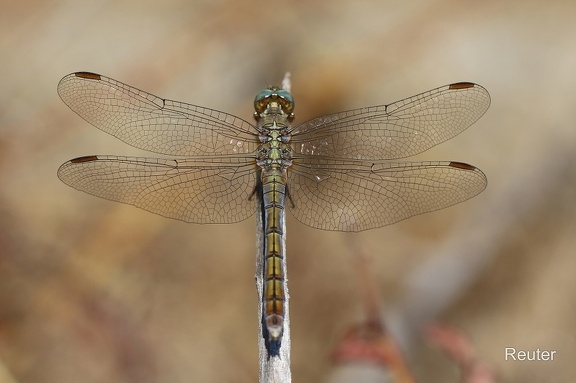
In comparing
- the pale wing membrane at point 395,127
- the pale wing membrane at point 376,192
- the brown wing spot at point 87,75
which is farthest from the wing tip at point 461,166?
the brown wing spot at point 87,75

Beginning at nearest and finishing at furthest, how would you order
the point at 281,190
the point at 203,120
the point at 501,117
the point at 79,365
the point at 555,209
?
1. the point at 281,190
2. the point at 203,120
3. the point at 79,365
4. the point at 555,209
5. the point at 501,117

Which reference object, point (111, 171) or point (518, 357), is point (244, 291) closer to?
point (111, 171)

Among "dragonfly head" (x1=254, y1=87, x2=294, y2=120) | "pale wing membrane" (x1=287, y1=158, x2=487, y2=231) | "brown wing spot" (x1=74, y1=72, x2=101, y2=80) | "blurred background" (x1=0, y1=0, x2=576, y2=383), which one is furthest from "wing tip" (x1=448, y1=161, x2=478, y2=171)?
"brown wing spot" (x1=74, y1=72, x2=101, y2=80)

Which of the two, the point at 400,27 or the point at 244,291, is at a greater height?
the point at 400,27

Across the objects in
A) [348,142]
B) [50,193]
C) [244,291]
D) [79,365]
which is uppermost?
[50,193]

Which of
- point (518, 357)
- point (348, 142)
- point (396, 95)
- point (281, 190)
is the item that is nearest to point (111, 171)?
point (281, 190)

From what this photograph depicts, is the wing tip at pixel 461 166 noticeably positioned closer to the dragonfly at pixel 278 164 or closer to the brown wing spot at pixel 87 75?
the dragonfly at pixel 278 164
